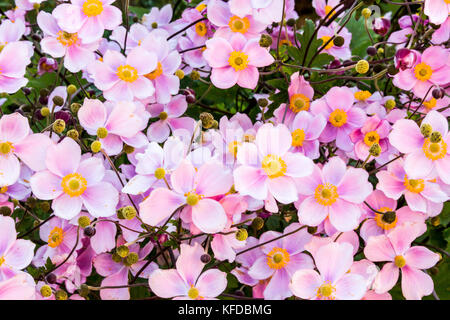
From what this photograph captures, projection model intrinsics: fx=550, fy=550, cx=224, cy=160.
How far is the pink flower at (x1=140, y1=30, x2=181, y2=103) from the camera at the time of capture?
83cm

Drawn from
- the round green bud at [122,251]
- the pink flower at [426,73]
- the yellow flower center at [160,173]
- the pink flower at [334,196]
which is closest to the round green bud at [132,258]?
the round green bud at [122,251]

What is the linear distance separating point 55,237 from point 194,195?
0.22 m

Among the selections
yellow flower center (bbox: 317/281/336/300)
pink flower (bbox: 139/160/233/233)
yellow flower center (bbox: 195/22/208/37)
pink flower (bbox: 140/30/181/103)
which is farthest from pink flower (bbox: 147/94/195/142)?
yellow flower center (bbox: 317/281/336/300)

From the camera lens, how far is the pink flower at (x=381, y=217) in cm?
74

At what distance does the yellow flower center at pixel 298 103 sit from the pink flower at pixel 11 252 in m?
0.42

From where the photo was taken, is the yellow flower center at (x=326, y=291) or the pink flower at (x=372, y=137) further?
the pink flower at (x=372, y=137)

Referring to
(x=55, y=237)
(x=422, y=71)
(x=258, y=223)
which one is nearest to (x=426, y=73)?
(x=422, y=71)

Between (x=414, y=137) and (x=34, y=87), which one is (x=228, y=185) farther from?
(x=34, y=87)

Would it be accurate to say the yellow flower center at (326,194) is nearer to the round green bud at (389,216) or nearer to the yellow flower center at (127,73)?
the round green bud at (389,216)

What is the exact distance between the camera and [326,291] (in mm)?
639

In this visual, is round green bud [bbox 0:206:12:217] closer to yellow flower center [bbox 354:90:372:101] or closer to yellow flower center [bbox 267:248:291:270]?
yellow flower center [bbox 267:248:291:270]

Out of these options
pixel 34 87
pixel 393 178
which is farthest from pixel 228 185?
pixel 34 87
